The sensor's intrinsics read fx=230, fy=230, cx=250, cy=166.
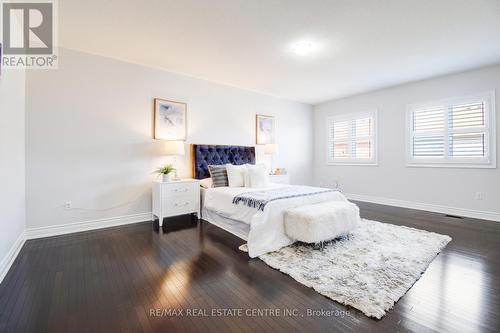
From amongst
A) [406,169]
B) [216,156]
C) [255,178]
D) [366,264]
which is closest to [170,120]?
[216,156]

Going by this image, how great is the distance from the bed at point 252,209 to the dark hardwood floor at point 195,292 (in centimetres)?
26

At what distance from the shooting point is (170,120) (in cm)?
423

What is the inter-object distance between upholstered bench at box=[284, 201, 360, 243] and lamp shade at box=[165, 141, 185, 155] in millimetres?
2128

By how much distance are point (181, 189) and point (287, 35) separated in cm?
282

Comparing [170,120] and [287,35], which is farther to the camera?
[170,120]

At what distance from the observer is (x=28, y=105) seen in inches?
120

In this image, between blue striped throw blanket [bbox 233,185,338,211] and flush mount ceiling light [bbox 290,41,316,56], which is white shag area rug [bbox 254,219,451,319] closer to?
blue striped throw blanket [bbox 233,185,338,211]

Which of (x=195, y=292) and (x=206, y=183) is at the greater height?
(x=206, y=183)

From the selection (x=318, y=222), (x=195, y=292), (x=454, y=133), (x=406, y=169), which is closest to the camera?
(x=195, y=292)

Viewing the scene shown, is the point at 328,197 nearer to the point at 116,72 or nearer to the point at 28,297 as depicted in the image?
the point at 28,297

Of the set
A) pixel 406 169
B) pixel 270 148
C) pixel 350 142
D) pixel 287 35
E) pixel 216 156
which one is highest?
pixel 287 35

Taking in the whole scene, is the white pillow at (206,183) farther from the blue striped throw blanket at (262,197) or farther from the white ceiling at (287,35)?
the white ceiling at (287,35)

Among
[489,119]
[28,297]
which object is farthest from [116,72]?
[489,119]

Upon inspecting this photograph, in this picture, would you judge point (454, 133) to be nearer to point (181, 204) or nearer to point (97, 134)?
point (181, 204)
